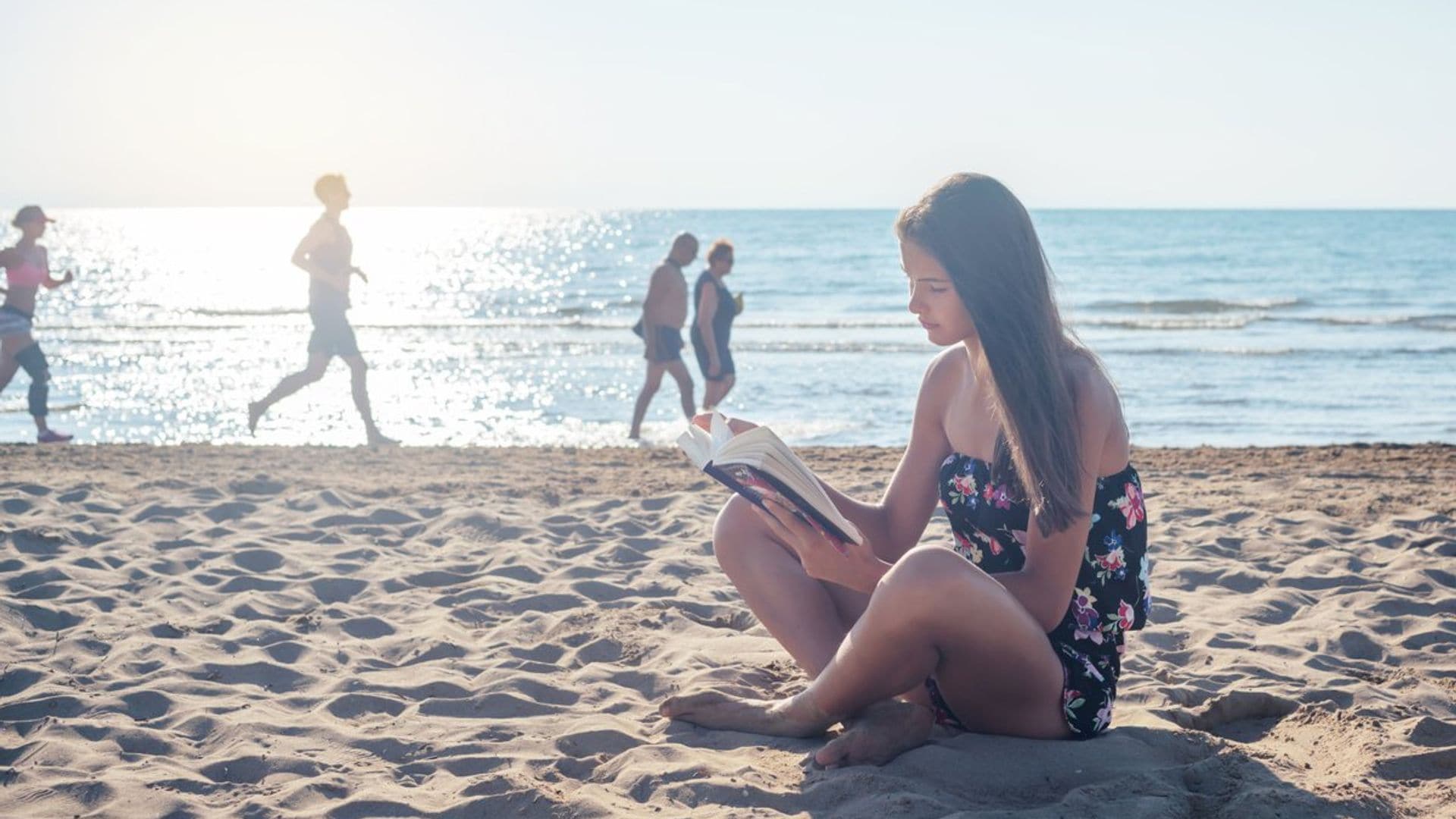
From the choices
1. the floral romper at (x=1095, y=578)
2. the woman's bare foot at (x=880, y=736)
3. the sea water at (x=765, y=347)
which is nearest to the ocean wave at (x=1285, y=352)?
the sea water at (x=765, y=347)

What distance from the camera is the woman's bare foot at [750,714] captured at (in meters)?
3.12

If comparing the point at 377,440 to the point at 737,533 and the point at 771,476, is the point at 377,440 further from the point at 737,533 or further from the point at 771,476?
the point at 771,476

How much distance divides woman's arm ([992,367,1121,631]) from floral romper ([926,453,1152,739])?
0.11m

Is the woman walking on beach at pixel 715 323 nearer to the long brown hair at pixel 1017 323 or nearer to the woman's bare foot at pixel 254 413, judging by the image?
the woman's bare foot at pixel 254 413

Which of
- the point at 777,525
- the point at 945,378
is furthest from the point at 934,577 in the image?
the point at 945,378

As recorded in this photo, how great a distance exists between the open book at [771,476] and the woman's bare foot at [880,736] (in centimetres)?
43

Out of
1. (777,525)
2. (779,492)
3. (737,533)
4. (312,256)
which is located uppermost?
(312,256)

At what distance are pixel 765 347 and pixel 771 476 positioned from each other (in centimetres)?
1654

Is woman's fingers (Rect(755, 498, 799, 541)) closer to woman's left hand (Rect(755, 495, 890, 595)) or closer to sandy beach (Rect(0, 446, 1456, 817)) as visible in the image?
woman's left hand (Rect(755, 495, 890, 595))

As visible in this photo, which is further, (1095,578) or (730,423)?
(730,423)

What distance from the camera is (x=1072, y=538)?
106 inches

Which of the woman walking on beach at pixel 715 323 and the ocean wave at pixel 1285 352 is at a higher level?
the woman walking on beach at pixel 715 323

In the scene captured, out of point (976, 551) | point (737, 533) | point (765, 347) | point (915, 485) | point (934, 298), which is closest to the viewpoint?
point (934, 298)

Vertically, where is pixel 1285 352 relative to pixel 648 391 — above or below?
below
